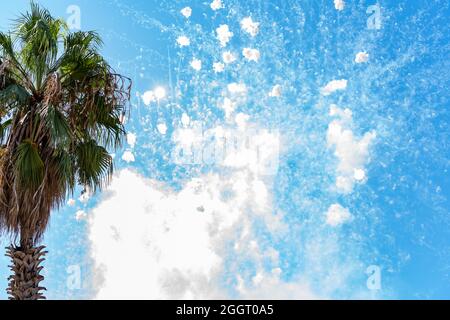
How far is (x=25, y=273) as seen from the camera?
32.8 ft

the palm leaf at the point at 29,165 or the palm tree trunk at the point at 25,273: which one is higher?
the palm leaf at the point at 29,165

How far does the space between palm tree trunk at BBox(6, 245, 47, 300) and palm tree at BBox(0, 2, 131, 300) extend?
0.02m

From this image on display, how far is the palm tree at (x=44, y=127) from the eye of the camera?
989 centimetres

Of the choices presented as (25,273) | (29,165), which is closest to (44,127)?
(29,165)

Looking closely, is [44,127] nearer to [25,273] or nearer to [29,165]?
[29,165]

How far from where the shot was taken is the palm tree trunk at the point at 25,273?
995cm

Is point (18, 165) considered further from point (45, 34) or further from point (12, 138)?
point (45, 34)

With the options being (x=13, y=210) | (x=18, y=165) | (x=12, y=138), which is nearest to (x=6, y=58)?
(x=12, y=138)

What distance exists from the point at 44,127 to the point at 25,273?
284cm

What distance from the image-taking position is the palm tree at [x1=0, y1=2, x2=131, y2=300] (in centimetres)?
989

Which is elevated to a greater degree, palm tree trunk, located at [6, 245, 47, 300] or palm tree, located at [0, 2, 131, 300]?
palm tree, located at [0, 2, 131, 300]

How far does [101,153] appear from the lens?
1076 cm

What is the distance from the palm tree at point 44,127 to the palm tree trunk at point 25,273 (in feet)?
0.06
